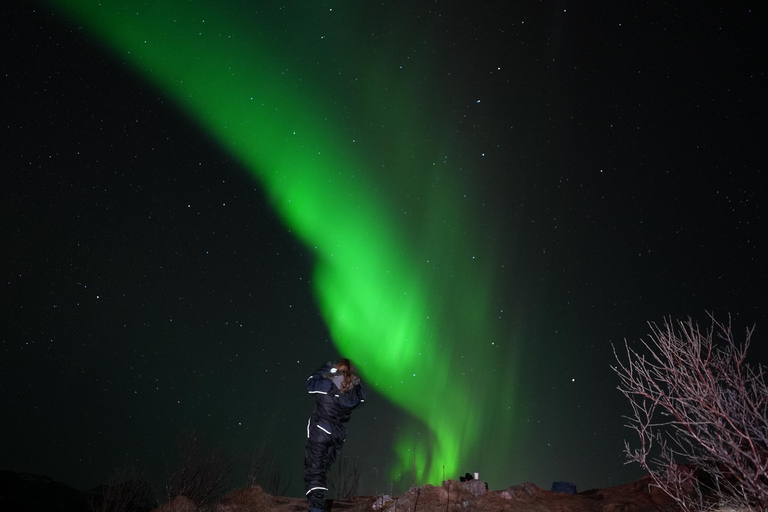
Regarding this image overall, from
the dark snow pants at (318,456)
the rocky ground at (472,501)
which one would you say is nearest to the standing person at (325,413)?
the dark snow pants at (318,456)

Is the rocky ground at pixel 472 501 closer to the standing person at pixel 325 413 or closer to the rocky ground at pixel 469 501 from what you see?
the rocky ground at pixel 469 501

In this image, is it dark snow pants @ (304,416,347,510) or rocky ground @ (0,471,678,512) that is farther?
rocky ground @ (0,471,678,512)

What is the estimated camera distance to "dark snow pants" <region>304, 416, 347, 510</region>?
257 inches

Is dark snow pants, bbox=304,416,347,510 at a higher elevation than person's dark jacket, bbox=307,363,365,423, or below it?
below

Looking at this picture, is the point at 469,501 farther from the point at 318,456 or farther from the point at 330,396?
the point at 330,396

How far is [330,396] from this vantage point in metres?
6.61

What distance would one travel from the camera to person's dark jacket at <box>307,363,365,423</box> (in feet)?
21.6

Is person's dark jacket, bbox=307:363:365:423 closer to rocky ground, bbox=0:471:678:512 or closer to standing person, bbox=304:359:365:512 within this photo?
standing person, bbox=304:359:365:512

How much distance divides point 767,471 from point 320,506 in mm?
5739

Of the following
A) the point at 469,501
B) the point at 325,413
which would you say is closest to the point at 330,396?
the point at 325,413

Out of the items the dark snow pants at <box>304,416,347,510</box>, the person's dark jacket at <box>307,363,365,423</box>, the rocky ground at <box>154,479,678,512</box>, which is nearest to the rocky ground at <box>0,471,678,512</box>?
the rocky ground at <box>154,479,678,512</box>

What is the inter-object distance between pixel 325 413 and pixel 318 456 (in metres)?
0.65

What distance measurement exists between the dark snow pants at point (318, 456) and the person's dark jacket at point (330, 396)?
135mm

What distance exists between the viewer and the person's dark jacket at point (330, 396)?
659cm
